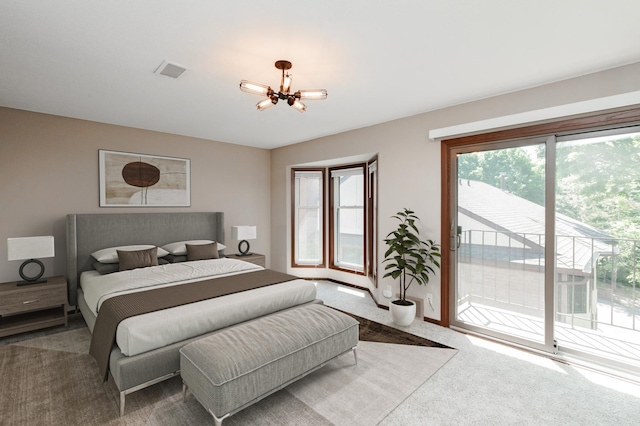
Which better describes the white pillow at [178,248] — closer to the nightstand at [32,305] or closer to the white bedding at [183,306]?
the white bedding at [183,306]

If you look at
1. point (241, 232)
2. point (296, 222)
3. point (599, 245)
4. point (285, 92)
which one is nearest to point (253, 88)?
point (285, 92)

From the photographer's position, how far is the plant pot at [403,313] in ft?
11.3

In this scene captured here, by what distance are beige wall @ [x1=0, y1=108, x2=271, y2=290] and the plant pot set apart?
3.51 meters

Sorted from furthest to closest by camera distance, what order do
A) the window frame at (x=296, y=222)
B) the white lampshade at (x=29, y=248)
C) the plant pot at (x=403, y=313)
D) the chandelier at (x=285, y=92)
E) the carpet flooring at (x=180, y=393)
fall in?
1. the window frame at (x=296, y=222)
2. the plant pot at (x=403, y=313)
3. the white lampshade at (x=29, y=248)
4. the chandelier at (x=285, y=92)
5. the carpet flooring at (x=180, y=393)

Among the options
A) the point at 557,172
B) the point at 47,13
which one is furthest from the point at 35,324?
the point at 557,172

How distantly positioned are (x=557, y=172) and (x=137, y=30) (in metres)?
3.77

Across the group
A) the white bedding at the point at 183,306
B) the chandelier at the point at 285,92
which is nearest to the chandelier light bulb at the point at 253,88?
the chandelier at the point at 285,92

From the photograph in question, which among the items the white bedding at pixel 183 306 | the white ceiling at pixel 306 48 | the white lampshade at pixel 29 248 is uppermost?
→ the white ceiling at pixel 306 48

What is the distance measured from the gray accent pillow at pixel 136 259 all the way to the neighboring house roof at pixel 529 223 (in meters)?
3.90

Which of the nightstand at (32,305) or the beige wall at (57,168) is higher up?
the beige wall at (57,168)

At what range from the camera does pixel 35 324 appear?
10.6ft

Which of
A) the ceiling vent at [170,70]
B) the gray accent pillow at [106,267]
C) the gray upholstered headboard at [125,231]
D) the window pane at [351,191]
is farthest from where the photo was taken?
the window pane at [351,191]

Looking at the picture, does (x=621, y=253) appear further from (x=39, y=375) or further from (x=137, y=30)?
(x=39, y=375)

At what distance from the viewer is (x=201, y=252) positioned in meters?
4.30
